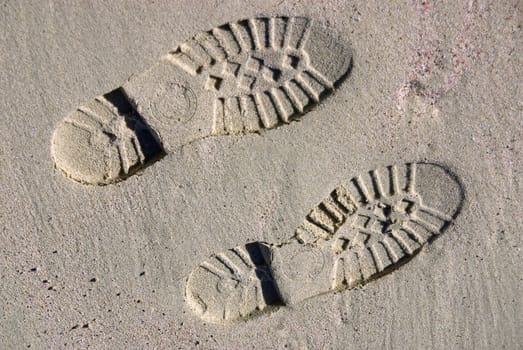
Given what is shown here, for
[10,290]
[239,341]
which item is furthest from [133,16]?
[239,341]

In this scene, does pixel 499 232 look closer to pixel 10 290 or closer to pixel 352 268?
pixel 352 268

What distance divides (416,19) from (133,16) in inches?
46.5

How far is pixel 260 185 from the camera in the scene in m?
2.49

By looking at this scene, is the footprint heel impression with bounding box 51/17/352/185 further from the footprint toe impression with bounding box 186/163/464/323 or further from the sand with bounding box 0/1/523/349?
the footprint toe impression with bounding box 186/163/464/323

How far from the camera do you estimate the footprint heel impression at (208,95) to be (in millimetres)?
2439

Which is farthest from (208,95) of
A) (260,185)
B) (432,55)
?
(432,55)

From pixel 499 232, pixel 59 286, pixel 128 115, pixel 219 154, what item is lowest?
pixel 499 232

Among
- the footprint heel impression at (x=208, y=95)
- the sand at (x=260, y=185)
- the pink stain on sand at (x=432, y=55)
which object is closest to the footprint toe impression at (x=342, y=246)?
the sand at (x=260, y=185)

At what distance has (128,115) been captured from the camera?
2.45 m

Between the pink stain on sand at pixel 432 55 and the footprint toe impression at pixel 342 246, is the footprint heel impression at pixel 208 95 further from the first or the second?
the footprint toe impression at pixel 342 246

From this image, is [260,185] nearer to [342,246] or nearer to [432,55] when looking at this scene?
[342,246]

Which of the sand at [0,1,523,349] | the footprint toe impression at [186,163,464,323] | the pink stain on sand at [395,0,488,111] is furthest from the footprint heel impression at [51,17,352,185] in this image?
the footprint toe impression at [186,163,464,323]

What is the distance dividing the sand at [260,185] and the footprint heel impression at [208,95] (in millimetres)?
45

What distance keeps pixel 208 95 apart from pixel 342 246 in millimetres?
840
